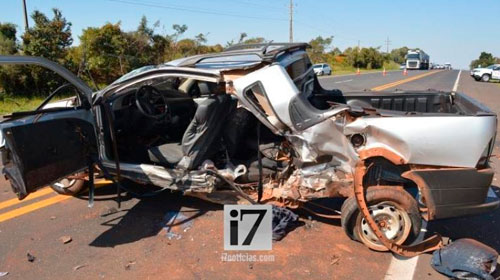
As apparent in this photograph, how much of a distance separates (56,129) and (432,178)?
352 centimetres

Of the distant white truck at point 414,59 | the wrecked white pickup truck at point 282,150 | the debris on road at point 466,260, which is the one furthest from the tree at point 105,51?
the distant white truck at point 414,59

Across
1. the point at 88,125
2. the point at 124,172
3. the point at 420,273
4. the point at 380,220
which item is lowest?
the point at 420,273

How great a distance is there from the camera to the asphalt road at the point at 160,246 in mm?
3314

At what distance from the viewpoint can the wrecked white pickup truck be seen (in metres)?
3.31

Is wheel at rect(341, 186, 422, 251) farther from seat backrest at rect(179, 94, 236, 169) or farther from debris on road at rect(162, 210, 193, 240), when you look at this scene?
debris on road at rect(162, 210, 193, 240)

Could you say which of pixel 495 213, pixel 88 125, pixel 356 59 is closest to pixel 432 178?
pixel 495 213

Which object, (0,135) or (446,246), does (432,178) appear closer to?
(446,246)

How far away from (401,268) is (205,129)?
228cm

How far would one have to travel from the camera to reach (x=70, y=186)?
193 inches

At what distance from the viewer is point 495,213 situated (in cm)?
443

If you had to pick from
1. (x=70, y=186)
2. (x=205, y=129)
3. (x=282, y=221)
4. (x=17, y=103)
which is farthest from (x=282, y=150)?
(x=17, y=103)

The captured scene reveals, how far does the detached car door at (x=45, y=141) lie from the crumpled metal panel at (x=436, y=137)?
2.91m

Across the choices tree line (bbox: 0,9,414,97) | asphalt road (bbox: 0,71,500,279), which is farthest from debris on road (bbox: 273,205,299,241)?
tree line (bbox: 0,9,414,97)

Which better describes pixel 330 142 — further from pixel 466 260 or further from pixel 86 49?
pixel 86 49
